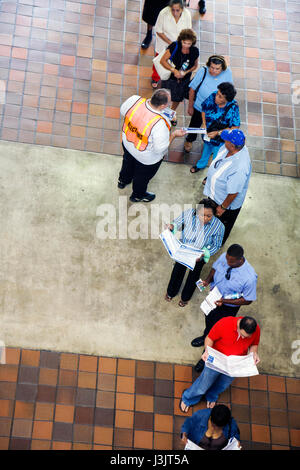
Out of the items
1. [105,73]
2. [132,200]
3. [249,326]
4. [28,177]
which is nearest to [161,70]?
[105,73]

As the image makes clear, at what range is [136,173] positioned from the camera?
5.48 meters

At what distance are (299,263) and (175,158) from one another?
1997 millimetres

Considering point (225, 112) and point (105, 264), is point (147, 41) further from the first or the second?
point (105, 264)

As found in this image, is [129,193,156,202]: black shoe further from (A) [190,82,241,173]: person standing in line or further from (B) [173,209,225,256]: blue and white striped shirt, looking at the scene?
(B) [173,209,225,256]: blue and white striped shirt

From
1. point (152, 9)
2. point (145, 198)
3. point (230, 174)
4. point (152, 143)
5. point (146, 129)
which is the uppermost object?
point (152, 9)

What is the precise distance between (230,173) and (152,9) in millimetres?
3152

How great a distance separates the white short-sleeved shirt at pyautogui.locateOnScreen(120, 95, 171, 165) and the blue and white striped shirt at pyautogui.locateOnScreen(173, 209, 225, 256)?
0.76 m

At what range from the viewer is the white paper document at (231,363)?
160 inches

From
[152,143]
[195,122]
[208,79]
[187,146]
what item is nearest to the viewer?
[152,143]

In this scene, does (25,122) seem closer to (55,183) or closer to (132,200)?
(55,183)

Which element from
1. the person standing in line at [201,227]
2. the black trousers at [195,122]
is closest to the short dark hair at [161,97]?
the person standing in line at [201,227]

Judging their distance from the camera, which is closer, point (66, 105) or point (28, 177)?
point (28, 177)

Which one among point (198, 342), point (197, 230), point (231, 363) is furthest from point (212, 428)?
point (197, 230)

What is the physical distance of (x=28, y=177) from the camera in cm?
585
